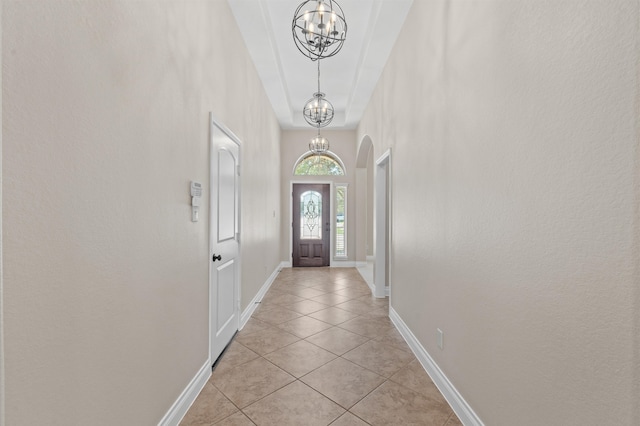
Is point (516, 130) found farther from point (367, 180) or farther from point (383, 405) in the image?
point (367, 180)

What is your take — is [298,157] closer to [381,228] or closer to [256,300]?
[381,228]

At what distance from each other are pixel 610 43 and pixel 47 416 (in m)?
2.27

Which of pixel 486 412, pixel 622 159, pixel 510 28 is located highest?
pixel 510 28

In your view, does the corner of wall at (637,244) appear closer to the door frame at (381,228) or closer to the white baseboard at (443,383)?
the white baseboard at (443,383)

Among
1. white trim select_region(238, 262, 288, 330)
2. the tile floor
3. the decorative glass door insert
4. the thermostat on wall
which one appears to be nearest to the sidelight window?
the decorative glass door insert

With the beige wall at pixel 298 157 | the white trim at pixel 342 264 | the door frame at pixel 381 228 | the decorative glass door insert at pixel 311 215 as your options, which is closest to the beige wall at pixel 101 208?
the door frame at pixel 381 228

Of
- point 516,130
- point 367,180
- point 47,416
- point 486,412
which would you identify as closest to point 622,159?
point 516,130

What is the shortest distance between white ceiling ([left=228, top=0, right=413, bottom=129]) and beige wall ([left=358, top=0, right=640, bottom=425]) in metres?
1.13

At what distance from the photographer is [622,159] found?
96 cm

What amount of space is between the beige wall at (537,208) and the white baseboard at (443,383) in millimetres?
76

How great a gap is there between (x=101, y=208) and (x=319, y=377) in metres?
2.03

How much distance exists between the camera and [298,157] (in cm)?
736

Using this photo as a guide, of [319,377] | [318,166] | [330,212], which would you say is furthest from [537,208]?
[318,166]

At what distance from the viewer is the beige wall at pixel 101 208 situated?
95cm
